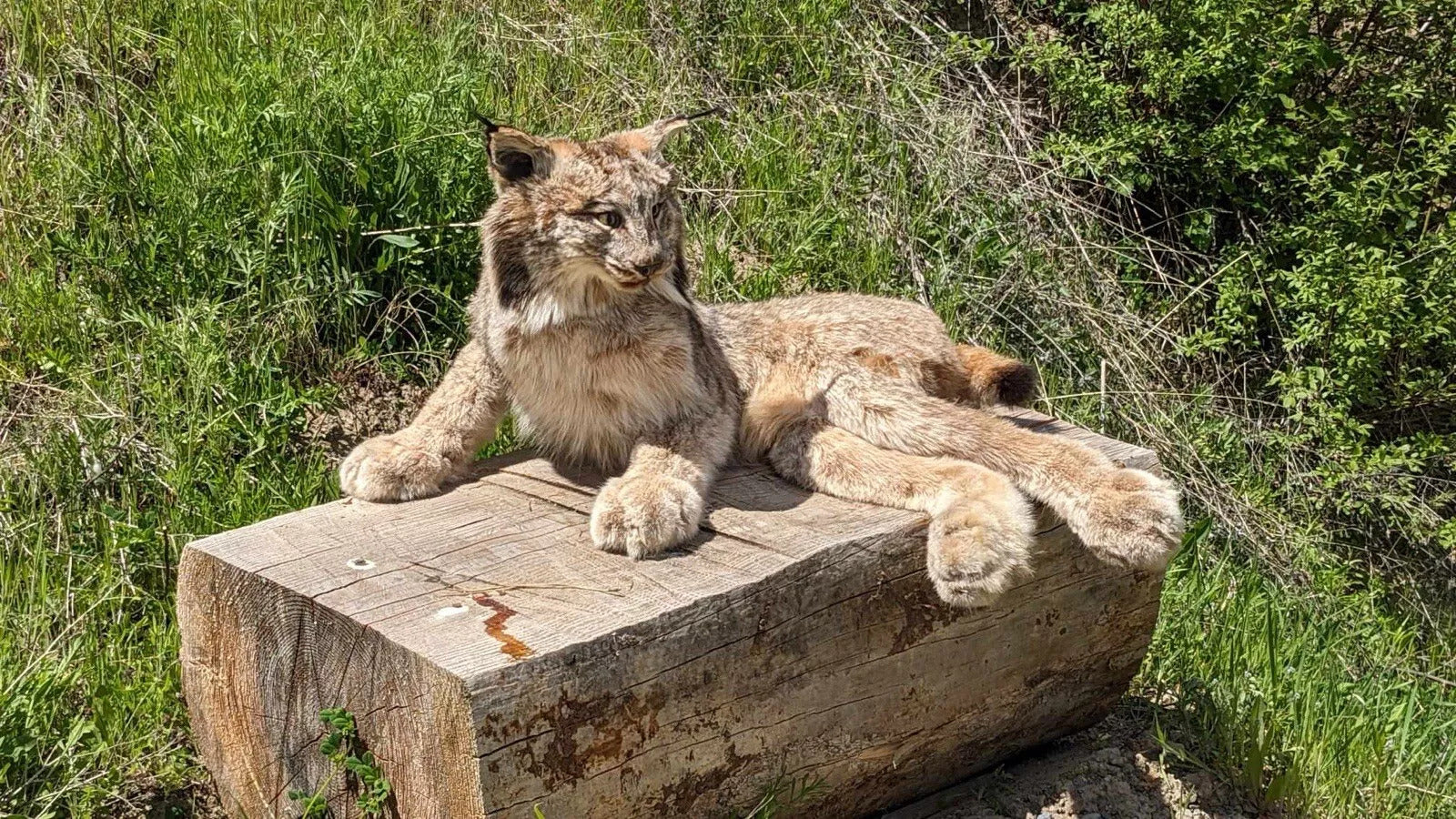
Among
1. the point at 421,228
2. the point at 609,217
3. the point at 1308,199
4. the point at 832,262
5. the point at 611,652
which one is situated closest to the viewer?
the point at 611,652

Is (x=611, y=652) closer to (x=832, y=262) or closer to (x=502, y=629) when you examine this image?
(x=502, y=629)

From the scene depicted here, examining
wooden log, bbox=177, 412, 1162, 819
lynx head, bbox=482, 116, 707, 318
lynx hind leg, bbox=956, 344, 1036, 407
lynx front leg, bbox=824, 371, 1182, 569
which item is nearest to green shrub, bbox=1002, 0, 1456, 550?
lynx hind leg, bbox=956, 344, 1036, 407

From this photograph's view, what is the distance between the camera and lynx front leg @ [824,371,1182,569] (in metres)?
3.31

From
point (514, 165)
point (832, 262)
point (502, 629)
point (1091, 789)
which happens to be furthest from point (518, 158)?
point (832, 262)

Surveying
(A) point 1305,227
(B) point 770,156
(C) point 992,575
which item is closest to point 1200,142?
(A) point 1305,227

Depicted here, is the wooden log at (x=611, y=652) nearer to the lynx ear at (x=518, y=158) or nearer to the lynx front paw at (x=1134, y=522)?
the lynx front paw at (x=1134, y=522)

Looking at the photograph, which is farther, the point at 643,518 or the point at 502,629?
the point at 643,518

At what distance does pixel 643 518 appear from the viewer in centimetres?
316

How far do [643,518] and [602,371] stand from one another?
1.84ft

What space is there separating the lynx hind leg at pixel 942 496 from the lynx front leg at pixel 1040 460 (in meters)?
0.11

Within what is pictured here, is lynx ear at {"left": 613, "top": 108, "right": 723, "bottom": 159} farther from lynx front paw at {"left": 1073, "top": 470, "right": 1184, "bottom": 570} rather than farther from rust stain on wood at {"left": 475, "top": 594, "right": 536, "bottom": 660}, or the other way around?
lynx front paw at {"left": 1073, "top": 470, "right": 1184, "bottom": 570}

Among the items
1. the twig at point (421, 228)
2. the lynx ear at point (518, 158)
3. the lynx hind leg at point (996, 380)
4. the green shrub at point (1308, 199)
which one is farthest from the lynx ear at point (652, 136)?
the green shrub at point (1308, 199)

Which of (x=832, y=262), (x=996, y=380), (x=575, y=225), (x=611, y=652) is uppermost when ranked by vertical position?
(x=575, y=225)

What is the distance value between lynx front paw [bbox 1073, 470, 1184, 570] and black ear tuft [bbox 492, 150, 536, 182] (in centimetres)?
172
